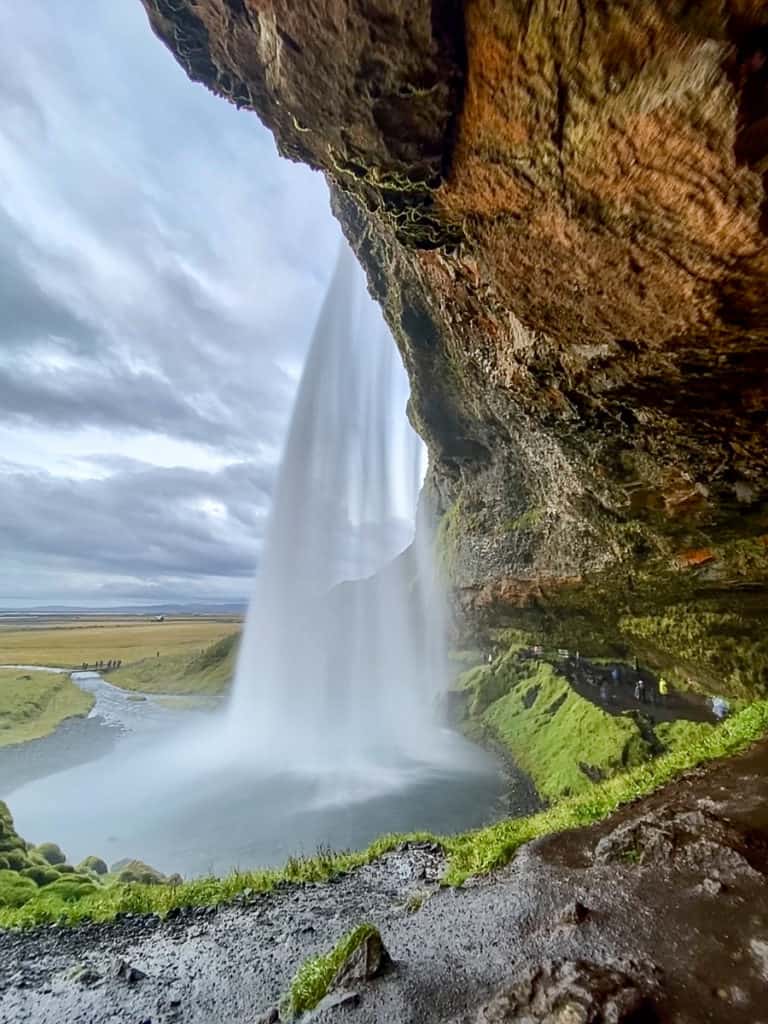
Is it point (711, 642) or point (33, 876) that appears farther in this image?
point (711, 642)

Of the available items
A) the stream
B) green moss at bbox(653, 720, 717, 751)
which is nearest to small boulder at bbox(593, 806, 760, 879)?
the stream

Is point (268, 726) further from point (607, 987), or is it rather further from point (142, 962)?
point (607, 987)

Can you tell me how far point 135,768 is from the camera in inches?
1233

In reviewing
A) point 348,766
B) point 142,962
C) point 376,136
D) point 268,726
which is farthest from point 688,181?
point 268,726

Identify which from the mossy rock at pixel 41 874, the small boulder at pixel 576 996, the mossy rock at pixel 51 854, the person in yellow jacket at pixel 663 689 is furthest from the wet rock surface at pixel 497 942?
the person in yellow jacket at pixel 663 689

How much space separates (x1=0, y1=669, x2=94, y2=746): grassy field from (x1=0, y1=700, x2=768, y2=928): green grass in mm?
34836

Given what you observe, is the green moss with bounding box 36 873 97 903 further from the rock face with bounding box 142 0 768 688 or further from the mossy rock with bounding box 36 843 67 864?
the rock face with bounding box 142 0 768 688

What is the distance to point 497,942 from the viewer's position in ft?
20.7

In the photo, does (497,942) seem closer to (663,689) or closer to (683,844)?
→ (683,844)

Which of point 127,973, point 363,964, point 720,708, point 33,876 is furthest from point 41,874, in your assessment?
point 720,708

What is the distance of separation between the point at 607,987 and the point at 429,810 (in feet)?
66.0

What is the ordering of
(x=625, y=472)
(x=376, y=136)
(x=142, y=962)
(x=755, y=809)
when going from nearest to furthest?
(x=376, y=136) → (x=142, y=962) → (x=755, y=809) → (x=625, y=472)

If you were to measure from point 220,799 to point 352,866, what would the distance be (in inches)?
685

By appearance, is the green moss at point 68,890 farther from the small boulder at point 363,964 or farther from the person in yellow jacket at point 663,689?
the person in yellow jacket at point 663,689
